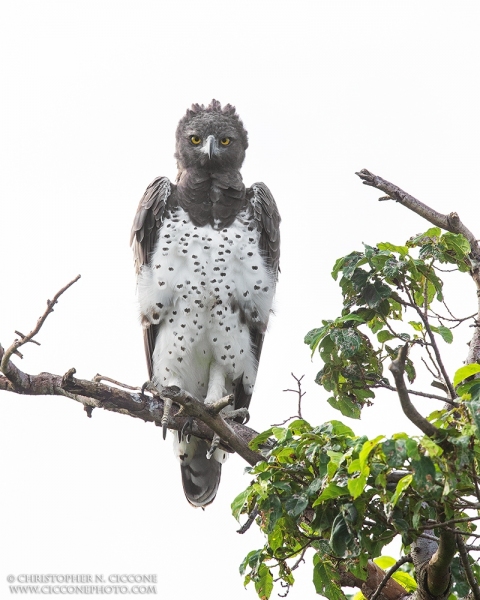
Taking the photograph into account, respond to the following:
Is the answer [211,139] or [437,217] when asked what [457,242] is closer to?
[437,217]

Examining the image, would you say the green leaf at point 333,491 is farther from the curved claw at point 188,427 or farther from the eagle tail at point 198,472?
the eagle tail at point 198,472

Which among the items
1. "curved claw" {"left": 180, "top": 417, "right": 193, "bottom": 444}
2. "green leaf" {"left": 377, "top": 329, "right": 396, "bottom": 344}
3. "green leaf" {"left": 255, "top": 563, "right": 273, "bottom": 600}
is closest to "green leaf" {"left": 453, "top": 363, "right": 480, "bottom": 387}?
"green leaf" {"left": 255, "top": 563, "right": 273, "bottom": 600}

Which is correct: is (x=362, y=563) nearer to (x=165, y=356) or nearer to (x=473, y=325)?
(x=473, y=325)

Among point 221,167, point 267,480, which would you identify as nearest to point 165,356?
point 221,167

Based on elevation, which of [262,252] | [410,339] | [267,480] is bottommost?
[267,480]

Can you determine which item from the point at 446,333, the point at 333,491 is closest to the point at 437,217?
the point at 446,333

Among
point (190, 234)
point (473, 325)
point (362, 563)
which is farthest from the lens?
point (190, 234)

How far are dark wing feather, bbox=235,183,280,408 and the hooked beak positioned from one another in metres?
0.49

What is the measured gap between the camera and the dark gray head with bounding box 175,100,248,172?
7.75 meters

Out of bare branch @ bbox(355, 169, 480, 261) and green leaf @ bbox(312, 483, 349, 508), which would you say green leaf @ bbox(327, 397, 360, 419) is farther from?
green leaf @ bbox(312, 483, 349, 508)

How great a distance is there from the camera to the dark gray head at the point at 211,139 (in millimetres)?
7750

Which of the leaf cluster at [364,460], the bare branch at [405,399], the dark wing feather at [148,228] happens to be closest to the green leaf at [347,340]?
the leaf cluster at [364,460]

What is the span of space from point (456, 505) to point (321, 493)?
22.9 inches

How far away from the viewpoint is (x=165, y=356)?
23.8 feet
